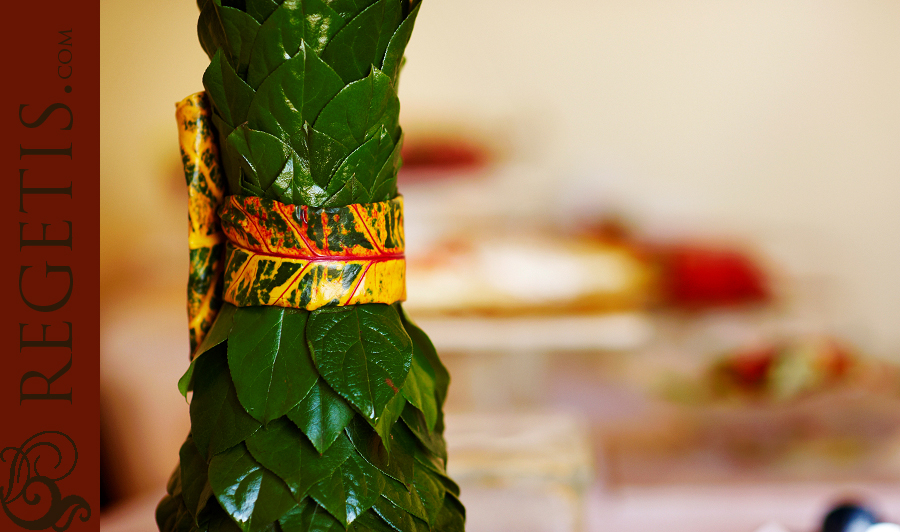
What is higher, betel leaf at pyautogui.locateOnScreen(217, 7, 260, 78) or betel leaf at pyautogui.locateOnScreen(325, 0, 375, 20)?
betel leaf at pyautogui.locateOnScreen(325, 0, 375, 20)

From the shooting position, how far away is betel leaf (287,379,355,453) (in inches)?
12.4

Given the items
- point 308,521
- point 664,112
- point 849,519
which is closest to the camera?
point 308,521

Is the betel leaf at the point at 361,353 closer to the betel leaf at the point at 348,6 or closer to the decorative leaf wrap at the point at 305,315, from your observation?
the decorative leaf wrap at the point at 305,315

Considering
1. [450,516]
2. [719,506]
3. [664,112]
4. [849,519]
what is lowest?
[719,506]

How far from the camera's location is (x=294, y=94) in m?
0.32

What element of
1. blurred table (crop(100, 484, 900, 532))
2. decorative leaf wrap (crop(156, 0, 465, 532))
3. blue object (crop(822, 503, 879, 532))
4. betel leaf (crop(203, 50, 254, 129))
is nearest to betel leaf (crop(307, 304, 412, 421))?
decorative leaf wrap (crop(156, 0, 465, 532))

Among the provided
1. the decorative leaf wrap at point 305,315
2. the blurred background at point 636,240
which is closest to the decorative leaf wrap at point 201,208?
the decorative leaf wrap at point 305,315

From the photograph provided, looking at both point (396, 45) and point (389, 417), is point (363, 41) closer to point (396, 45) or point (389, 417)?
point (396, 45)

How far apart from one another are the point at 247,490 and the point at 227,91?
192 millimetres

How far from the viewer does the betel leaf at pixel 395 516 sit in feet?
1.07

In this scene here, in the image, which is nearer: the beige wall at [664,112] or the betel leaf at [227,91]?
the betel leaf at [227,91]

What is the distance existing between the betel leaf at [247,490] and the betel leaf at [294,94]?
0.15 meters

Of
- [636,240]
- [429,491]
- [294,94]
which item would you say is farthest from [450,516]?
[636,240]

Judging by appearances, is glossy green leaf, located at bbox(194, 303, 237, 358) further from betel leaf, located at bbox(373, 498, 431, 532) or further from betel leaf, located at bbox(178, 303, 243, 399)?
betel leaf, located at bbox(373, 498, 431, 532)
